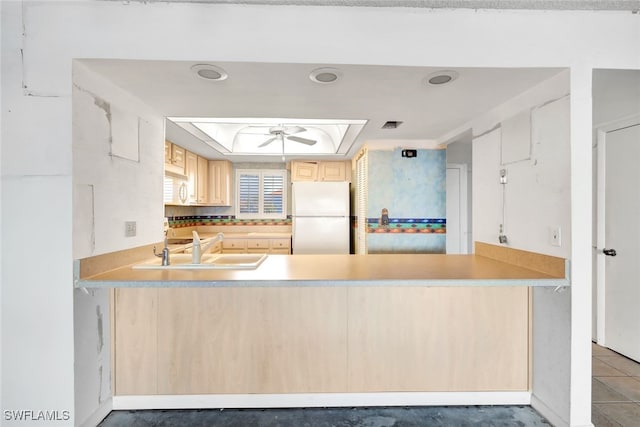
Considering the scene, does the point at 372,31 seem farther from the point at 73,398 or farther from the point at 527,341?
the point at 73,398

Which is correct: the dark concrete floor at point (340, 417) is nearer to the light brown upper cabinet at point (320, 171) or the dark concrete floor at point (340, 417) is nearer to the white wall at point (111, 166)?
the white wall at point (111, 166)

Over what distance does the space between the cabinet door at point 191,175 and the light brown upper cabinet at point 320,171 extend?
1.33 m

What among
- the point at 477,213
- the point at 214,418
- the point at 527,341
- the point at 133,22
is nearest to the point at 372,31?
the point at 133,22

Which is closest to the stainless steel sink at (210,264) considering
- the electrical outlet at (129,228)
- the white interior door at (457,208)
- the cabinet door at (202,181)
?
the electrical outlet at (129,228)

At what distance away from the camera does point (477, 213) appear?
2.31 m

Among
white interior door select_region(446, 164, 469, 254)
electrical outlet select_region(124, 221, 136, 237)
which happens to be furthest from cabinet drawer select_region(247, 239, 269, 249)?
white interior door select_region(446, 164, 469, 254)

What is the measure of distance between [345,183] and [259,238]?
59.4 inches

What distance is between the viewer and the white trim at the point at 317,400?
184 centimetres

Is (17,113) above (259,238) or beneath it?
above

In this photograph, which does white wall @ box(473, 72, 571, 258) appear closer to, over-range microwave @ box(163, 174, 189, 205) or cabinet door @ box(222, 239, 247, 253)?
over-range microwave @ box(163, 174, 189, 205)

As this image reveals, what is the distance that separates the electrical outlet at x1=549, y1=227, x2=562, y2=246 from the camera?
156 cm

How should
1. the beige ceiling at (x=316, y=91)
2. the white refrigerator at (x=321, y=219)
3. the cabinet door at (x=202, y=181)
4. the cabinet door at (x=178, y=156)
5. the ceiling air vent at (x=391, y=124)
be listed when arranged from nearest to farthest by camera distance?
1. the beige ceiling at (x=316, y=91)
2. the ceiling air vent at (x=391, y=124)
3. the cabinet door at (x=178, y=156)
4. the white refrigerator at (x=321, y=219)
5. the cabinet door at (x=202, y=181)

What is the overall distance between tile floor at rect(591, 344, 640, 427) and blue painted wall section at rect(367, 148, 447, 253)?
5.08 ft

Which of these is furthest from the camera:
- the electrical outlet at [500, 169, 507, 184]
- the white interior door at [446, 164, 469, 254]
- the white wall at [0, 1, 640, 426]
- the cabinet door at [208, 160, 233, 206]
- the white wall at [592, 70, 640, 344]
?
the cabinet door at [208, 160, 233, 206]
